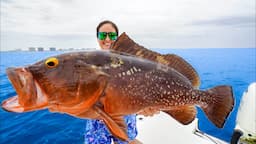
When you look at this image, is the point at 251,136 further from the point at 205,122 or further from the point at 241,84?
the point at 241,84

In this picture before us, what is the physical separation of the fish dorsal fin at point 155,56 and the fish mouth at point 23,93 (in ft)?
2.11

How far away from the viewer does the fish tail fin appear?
1904 mm

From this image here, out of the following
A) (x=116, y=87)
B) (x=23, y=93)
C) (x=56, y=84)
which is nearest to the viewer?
(x=23, y=93)

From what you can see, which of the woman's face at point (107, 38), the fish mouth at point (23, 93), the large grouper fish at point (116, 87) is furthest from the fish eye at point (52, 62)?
the woman's face at point (107, 38)

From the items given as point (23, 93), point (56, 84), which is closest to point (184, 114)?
point (56, 84)

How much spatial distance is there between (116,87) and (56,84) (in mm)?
367

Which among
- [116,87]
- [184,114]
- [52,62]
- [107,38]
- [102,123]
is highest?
[107,38]

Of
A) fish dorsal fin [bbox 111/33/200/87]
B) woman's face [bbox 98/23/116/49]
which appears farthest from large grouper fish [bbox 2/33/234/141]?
woman's face [bbox 98/23/116/49]

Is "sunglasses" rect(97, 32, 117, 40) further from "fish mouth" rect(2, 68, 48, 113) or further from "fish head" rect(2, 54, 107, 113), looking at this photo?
"fish mouth" rect(2, 68, 48, 113)

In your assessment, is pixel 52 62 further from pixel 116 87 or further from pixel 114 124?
pixel 114 124

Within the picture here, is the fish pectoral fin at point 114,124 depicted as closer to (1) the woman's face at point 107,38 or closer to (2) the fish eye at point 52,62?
(2) the fish eye at point 52,62

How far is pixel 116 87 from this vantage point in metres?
1.54

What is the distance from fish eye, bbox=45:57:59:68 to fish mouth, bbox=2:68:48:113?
0.13m

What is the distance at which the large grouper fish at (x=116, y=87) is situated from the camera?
137cm
